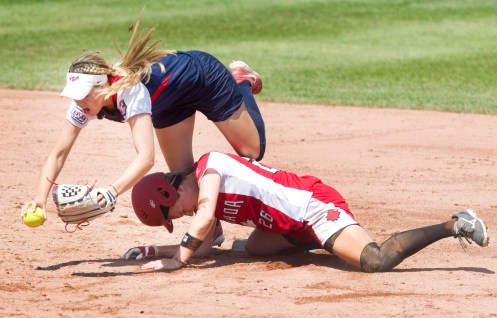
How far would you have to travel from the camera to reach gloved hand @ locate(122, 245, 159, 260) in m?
6.34

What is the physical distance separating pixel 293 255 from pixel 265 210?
52cm

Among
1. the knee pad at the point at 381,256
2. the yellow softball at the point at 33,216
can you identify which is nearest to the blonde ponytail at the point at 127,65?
the yellow softball at the point at 33,216

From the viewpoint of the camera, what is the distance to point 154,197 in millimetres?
5992

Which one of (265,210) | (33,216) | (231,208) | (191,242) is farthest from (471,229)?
(33,216)

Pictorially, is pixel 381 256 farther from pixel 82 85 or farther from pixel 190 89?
pixel 82 85

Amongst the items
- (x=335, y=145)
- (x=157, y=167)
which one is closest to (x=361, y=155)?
(x=335, y=145)

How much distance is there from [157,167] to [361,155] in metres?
2.04

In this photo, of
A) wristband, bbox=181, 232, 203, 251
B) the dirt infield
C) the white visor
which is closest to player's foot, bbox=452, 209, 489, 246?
the dirt infield

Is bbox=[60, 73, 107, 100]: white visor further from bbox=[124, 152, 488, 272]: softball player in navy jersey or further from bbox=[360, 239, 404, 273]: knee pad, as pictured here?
bbox=[360, 239, 404, 273]: knee pad

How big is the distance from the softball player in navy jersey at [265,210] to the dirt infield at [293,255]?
0.14 m

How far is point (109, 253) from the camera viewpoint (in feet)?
21.4

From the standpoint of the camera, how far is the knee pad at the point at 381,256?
578 centimetres

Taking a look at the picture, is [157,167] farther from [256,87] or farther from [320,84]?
[320,84]

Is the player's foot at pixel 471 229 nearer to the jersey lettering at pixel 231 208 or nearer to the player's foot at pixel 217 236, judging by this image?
the jersey lettering at pixel 231 208
